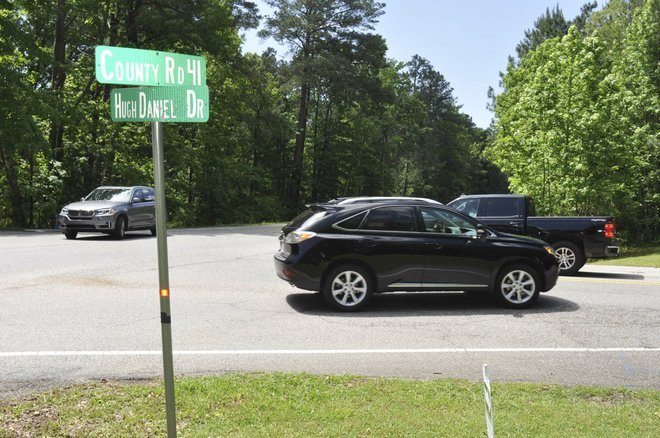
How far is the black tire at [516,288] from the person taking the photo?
361 inches

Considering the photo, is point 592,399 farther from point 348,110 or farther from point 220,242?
point 348,110

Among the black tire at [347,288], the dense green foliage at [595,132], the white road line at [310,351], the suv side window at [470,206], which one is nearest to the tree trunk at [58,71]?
the suv side window at [470,206]

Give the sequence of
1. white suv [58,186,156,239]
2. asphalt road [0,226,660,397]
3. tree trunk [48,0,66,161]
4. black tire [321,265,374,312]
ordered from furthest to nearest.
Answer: tree trunk [48,0,66,161] → white suv [58,186,156,239] → black tire [321,265,374,312] → asphalt road [0,226,660,397]

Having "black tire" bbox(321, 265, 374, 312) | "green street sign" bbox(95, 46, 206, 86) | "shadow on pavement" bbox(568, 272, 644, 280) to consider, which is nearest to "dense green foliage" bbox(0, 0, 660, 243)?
"shadow on pavement" bbox(568, 272, 644, 280)

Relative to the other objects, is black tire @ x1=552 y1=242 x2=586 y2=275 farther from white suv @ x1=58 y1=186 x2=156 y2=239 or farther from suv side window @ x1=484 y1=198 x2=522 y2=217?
white suv @ x1=58 y1=186 x2=156 y2=239

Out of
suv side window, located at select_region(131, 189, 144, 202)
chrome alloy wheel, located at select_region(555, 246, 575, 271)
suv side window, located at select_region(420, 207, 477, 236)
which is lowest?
chrome alloy wheel, located at select_region(555, 246, 575, 271)

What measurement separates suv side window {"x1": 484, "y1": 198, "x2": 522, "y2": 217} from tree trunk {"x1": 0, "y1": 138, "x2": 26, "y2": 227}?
829 inches

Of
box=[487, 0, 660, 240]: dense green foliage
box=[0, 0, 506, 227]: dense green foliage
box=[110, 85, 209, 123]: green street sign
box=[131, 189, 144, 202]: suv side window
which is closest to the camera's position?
box=[110, 85, 209, 123]: green street sign

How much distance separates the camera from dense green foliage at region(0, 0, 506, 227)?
27.0 m

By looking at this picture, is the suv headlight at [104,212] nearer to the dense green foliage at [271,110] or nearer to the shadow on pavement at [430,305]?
the dense green foliage at [271,110]

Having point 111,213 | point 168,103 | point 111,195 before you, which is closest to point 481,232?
point 168,103

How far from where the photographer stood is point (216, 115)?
42.7 metres

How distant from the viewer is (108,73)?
368 cm

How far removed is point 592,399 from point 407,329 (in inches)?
116
